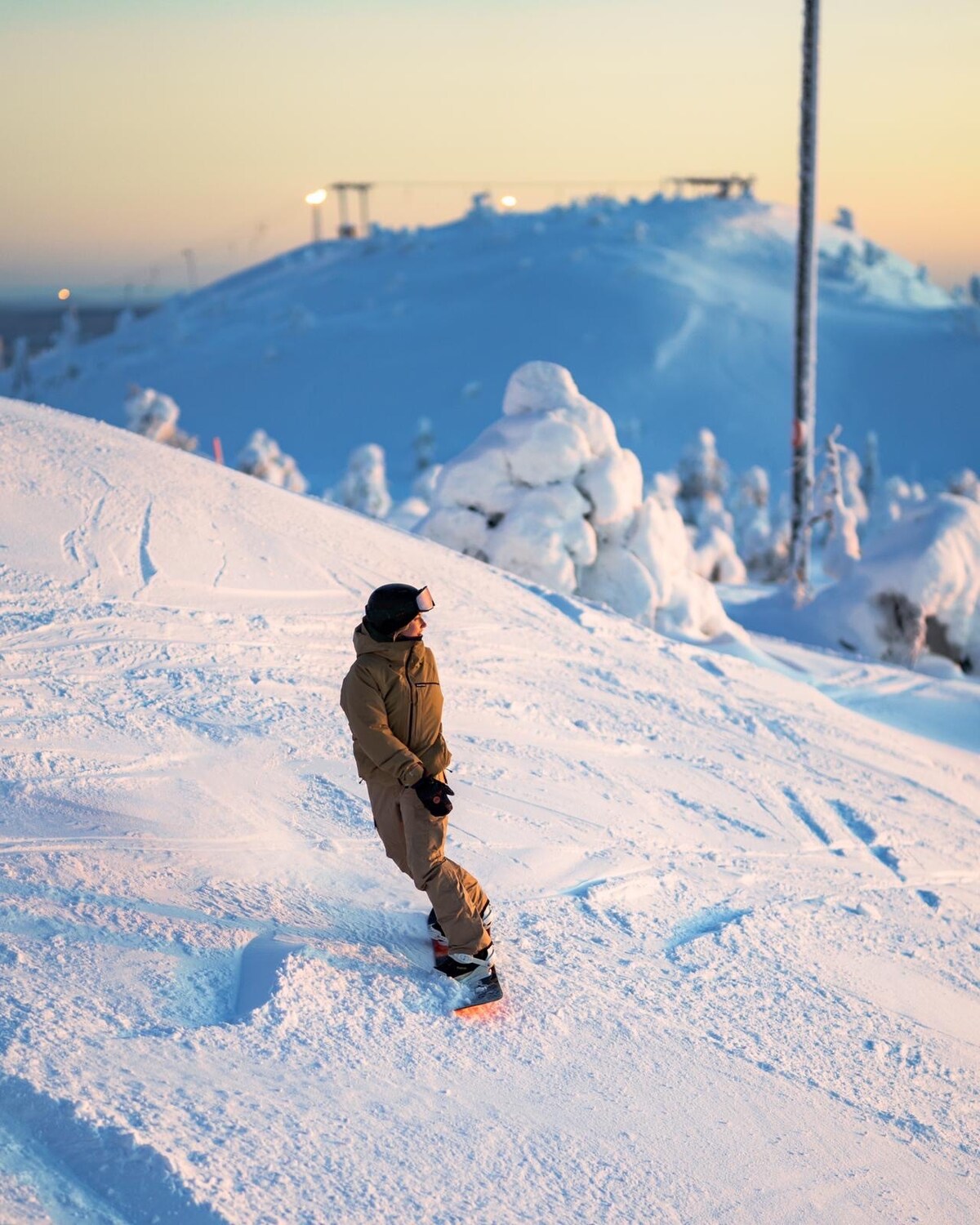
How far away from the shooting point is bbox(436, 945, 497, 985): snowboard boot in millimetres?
Result: 4051

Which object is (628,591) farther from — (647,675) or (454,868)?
(454,868)

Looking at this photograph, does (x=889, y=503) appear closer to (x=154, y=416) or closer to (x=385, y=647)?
(x=154, y=416)

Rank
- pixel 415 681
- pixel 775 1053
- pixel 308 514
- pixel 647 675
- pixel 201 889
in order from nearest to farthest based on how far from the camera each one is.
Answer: pixel 415 681
pixel 775 1053
pixel 201 889
pixel 647 675
pixel 308 514

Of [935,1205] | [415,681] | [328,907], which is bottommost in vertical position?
[935,1205]

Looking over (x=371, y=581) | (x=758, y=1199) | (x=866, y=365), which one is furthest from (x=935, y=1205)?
(x=866, y=365)

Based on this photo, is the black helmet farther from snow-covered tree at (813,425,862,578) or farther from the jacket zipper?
snow-covered tree at (813,425,862,578)

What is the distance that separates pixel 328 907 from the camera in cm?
461

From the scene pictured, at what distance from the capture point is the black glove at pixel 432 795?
3746 mm

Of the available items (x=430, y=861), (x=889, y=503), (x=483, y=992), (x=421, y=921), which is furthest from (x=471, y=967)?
(x=889, y=503)

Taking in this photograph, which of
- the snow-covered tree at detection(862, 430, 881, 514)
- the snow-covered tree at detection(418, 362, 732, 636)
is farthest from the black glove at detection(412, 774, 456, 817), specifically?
the snow-covered tree at detection(862, 430, 881, 514)

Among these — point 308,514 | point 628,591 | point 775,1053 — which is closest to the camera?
point 775,1053

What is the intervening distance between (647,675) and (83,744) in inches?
161

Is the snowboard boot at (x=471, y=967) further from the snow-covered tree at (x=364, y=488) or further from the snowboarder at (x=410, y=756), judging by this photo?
the snow-covered tree at (x=364, y=488)

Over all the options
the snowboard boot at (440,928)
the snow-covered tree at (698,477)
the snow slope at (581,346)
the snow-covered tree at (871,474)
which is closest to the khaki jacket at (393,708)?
the snowboard boot at (440,928)
